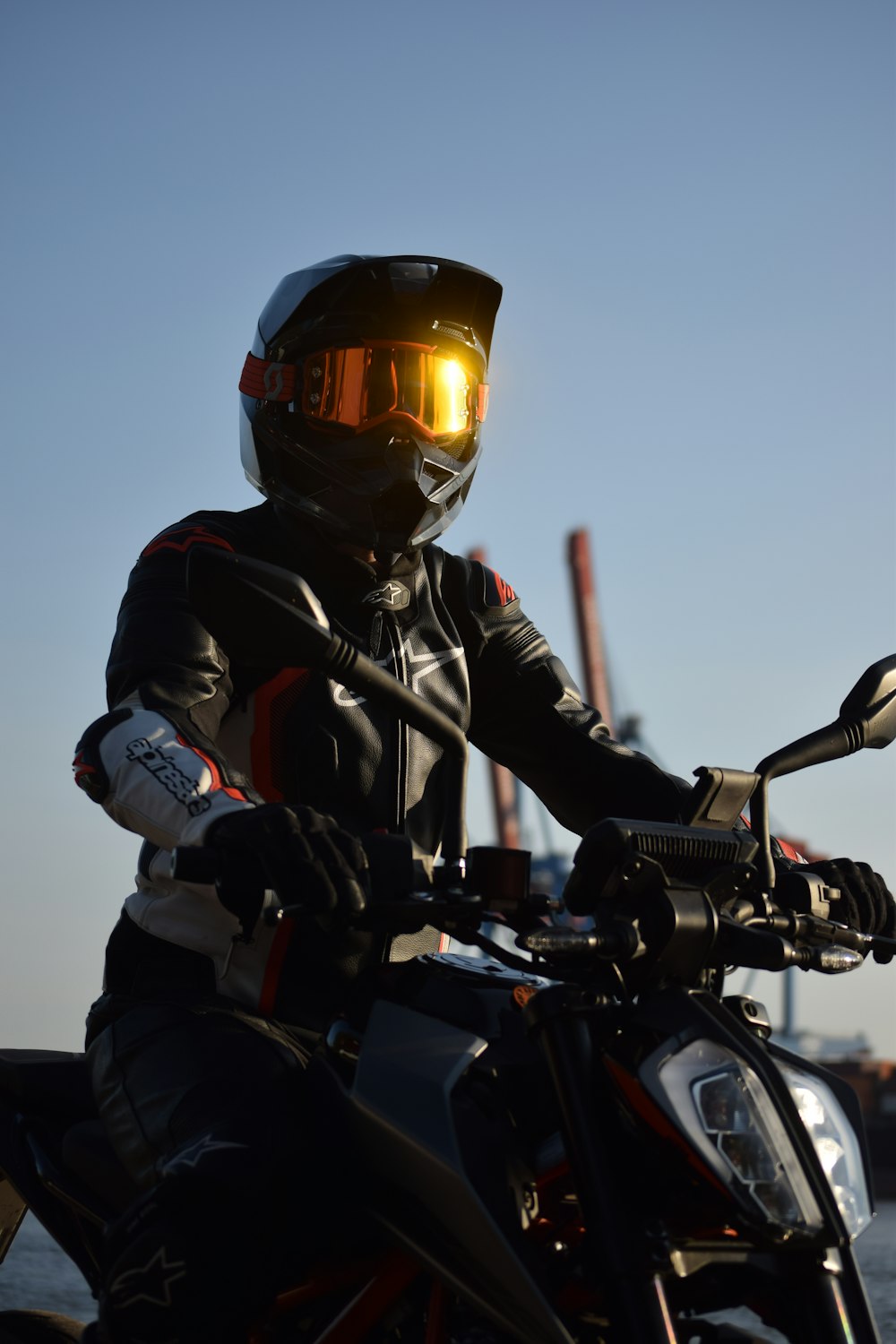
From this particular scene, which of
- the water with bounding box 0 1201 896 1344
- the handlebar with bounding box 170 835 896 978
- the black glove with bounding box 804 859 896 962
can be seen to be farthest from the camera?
the water with bounding box 0 1201 896 1344

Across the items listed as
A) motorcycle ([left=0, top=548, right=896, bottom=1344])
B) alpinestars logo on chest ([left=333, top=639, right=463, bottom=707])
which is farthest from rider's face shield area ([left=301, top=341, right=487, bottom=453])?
motorcycle ([left=0, top=548, right=896, bottom=1344])

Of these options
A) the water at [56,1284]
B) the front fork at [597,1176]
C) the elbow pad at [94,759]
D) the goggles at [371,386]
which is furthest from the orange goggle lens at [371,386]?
the water at [56,1284]

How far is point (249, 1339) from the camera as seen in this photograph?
2.44 metres

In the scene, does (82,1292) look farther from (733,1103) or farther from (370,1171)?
(733,1103)

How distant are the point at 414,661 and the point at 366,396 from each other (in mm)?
633

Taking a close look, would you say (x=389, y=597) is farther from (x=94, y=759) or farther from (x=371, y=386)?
(x=94, y=759)

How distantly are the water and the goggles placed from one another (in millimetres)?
3069

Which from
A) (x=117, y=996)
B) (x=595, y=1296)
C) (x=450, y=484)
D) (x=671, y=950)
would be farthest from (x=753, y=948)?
(x=450, y=484)

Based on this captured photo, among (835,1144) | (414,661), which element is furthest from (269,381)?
(835,1144)

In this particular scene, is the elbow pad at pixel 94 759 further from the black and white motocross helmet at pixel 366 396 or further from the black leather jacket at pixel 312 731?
the black and white motocross helmet at pixel 366 396

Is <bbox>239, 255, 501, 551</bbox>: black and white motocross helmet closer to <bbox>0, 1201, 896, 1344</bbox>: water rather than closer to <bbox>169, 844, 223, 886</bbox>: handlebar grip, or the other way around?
<bbox>169, 844, 223, 886</bbox>: handlebar grip

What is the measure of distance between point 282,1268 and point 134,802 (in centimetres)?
83

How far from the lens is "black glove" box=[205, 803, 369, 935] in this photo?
2.09 meters

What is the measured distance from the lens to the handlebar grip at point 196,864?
2.15 meters
